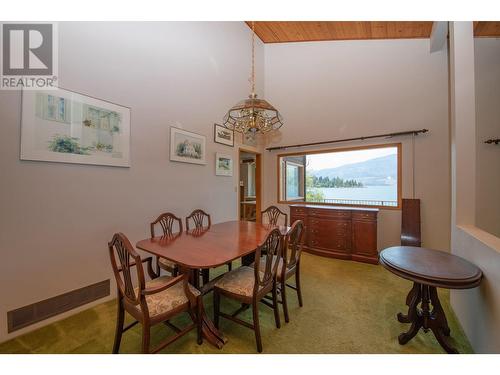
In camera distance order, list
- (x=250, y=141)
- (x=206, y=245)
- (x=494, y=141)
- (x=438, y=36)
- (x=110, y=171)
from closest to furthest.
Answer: (x=206, y=245) < (x=110, y=171) < (x=494, y=141) < (x=438, y=36) < (x=250, y=141)

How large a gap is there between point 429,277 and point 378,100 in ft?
11.1

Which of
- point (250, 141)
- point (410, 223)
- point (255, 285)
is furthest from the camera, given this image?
point (250, 141)

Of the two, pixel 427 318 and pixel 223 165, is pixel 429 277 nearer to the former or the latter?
pixel 427 318

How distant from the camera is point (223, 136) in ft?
12.5

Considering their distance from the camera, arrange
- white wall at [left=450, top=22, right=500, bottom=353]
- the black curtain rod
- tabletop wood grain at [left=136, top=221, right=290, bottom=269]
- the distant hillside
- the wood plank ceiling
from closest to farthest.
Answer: tabletop wood grain at [left=136, top=221, right=290, bottom=269]
white wall at [left=450, top=22, right=500, bottom=353]
the black curtain rod
the wood plank ceiling
the distant hillside

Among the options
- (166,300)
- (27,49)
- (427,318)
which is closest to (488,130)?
(427,318)

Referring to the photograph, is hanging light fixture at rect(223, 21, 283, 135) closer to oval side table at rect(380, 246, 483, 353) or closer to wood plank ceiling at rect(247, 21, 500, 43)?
oval side table at rect(380, 246, 483, 353)

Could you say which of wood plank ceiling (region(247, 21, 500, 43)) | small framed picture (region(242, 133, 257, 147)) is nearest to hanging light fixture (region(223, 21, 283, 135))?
small framed picture (region(242, 133, 257, 147))

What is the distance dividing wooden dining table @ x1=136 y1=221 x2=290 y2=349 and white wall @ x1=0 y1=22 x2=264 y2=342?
72cm

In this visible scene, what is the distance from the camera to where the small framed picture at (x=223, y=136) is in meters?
3.67

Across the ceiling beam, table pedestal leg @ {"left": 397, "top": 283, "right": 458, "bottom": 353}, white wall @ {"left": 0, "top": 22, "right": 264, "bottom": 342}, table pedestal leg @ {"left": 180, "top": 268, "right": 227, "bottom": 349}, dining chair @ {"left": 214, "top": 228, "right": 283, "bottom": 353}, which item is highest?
the ceiling beam

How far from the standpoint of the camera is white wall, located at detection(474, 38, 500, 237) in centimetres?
298

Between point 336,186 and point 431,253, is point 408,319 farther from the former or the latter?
point 336,186
